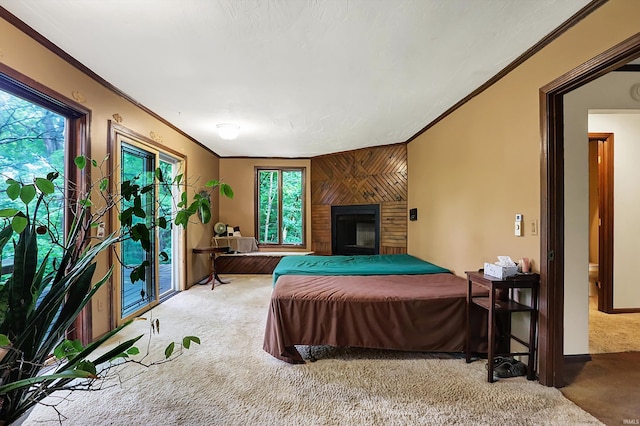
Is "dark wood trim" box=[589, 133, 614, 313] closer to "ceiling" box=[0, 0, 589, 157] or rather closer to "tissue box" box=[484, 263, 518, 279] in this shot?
"ceiling" box=[0, 0, 589, 157]

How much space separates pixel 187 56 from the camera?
7.54 feet

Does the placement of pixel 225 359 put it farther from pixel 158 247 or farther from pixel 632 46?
pixel 632 46

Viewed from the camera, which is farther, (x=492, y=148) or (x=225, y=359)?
(x=492, y=148)

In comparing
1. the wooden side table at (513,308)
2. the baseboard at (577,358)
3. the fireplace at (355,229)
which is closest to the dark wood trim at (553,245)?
the wooden side table at (513,308)

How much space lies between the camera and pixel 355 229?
5.74 metres

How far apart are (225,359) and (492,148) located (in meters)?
2.87

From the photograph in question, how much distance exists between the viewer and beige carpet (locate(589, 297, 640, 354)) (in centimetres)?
262

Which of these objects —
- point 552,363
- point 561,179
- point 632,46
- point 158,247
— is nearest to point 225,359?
point 158,247

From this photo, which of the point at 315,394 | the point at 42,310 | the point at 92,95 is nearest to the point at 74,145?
the point at 92,95

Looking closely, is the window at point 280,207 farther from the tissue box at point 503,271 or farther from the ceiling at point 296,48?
the tissue box at point 503,271

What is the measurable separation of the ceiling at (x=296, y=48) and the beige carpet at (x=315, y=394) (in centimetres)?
218

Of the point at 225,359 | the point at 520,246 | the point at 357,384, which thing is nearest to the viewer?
the point at 357,384

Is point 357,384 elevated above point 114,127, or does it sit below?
below

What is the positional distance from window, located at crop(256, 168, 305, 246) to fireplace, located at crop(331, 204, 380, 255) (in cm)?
81
